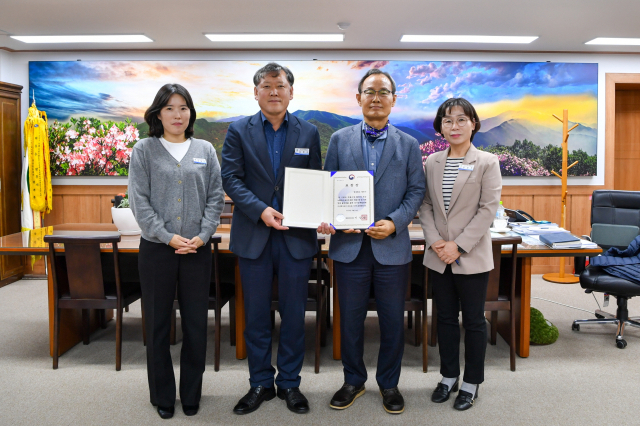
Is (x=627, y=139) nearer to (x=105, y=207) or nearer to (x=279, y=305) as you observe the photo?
(x=279, y=305)

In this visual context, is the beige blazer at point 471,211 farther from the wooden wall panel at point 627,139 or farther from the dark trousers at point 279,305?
the wooden wall panel at point 627,139

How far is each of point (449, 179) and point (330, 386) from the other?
1.42 meters

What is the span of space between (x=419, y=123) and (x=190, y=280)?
172 inches

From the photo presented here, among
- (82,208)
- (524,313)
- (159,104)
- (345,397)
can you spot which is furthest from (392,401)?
(82,208)

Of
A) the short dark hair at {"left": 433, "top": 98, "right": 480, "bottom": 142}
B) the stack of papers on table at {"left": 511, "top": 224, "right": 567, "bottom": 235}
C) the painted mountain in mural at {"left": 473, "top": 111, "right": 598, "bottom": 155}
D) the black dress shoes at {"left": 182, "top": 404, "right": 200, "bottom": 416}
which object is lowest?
the black dress shoes at {"left": 182, "top": 404, "right": 200, "bottom": 416}

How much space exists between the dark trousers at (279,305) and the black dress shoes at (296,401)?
0.12 ft

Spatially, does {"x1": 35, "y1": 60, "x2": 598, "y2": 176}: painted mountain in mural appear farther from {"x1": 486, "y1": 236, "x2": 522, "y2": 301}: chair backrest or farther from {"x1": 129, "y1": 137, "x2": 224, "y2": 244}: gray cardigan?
{"x1": 129, "y1": 137, "x2": 224, "y2": 244}: gray cardigan

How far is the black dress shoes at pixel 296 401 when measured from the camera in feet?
7.47

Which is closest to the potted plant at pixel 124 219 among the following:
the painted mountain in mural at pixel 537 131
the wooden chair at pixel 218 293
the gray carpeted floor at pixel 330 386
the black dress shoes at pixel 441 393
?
the wooden chair at pixel 218 293

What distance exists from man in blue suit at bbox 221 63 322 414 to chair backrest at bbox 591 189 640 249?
2.89 metres

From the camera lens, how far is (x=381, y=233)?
212cm

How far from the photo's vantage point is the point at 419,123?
18.9 ft

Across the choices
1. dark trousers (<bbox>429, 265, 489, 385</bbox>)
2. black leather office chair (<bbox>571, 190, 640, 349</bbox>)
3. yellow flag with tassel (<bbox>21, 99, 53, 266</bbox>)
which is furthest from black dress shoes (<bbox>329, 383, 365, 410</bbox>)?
yellow flag with tassel (<bbox>21, 99, 53, 266</bbox>)

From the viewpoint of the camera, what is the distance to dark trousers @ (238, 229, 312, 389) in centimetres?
223
